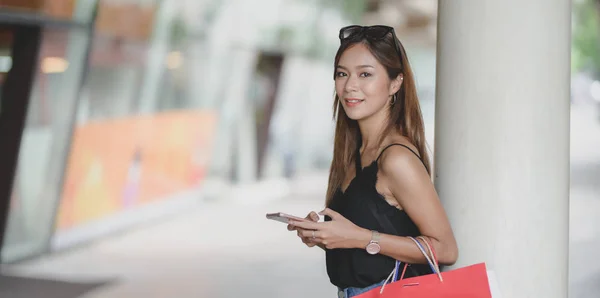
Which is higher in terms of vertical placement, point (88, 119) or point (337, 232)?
point (88, 119)

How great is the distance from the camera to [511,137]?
8.00 ft

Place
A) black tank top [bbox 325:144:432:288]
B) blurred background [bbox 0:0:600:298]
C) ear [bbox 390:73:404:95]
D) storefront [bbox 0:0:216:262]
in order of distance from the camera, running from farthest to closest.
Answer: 1. storefront [bbox 0:0:216:262]
2. blurred background [bbox 0:0:600:298]
3. ear [bbox 390:73:404:95]
4. black tank top [bbox 325:144:432:288]

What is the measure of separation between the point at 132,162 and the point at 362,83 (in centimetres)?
931

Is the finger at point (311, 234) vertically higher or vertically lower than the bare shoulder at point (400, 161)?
lower

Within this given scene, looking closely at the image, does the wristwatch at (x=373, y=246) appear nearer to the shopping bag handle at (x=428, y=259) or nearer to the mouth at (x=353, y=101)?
the shopping bag handle at (x=428, y=259)

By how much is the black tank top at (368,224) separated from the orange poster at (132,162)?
7491 millimetres

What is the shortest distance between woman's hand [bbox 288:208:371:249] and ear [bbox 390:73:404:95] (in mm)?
421

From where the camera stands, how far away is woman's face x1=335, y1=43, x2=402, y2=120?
2.20m

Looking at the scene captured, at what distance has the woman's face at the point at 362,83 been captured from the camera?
2.20 metres

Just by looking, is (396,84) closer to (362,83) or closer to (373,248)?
(362,83)

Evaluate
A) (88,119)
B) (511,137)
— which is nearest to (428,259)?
(511,137)

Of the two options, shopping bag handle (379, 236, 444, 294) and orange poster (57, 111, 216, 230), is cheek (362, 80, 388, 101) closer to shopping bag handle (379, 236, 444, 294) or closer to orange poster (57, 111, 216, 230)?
shopping bag handle (379, 236, 444, 294)

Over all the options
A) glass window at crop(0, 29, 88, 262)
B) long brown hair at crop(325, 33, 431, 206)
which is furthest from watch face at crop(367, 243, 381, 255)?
glass window at crop(0, 29, 88, 262)

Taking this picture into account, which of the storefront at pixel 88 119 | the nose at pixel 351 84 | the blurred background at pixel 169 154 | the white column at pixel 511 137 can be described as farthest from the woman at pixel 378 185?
the storefront at pixel 88 119
